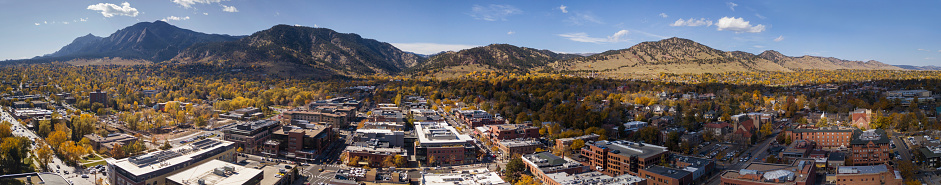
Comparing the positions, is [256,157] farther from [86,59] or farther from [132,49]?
[132,49]

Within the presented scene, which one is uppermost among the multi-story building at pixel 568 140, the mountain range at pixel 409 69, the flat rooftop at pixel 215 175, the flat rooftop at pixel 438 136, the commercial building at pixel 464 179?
the mountain range at pixel 409 69

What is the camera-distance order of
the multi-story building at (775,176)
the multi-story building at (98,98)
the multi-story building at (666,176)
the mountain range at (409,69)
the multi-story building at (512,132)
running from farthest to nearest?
the mountain range at (409,69), the multi-story building at (98,98), the multi-story building at (512,132), the multi-story building at (666,176), the multi-story building at (775,176)

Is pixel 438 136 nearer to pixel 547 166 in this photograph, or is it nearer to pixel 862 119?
pixel 547 166

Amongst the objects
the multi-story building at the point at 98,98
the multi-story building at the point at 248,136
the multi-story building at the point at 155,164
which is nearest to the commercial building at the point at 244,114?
the multi-story building at the point at 248,136

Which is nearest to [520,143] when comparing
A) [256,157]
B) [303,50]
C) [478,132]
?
[478,132]

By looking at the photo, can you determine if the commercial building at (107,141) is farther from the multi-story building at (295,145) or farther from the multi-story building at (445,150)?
the multi-story building at (445,150)

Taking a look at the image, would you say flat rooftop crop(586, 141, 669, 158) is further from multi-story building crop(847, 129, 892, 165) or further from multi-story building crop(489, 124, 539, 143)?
multi-story building crop(847, 129, 892, 165)

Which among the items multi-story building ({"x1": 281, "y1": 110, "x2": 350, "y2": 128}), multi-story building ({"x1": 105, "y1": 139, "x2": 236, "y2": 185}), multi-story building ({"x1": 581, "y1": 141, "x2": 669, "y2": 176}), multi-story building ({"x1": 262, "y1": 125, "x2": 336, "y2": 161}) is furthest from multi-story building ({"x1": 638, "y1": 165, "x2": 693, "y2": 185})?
multi-story building ({"x1": 281, "y1": 110, "x2": 350, "y2": 128})
